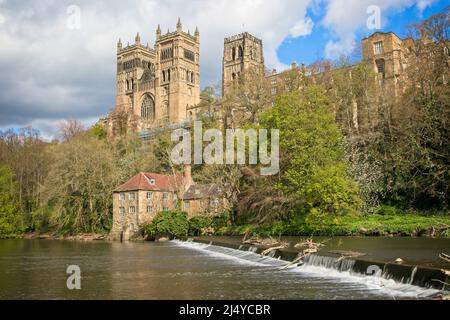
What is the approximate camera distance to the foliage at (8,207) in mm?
60144

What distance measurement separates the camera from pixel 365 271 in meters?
18.2

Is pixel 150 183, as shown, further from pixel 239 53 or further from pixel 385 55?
pixel 239 53

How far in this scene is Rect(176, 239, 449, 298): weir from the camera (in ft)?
50.3

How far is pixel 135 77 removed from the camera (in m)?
134

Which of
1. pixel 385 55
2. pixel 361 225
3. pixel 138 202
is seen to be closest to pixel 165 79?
pixel 385 55

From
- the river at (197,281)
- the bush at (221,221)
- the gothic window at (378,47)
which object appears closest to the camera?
the river at (197,281)

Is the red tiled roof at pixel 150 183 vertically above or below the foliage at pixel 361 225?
above

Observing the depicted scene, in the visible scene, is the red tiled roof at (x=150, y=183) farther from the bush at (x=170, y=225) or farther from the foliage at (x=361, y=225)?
the foliage at (x=361, y=225)

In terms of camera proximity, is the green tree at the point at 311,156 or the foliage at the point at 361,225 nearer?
the foliage at the point at 361,225

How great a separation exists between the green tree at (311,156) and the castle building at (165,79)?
75.1 m

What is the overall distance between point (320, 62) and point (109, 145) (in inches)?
1202

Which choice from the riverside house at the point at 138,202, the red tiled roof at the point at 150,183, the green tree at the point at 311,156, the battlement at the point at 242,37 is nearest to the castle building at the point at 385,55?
the green tree at the point at 311,156

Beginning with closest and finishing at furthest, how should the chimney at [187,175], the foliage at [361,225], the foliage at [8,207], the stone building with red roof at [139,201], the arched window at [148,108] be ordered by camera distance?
the foliage at [361,225], the stone building with red roof at [139,201], the chimney at [187,175], the foliage at [8,207], the arched window at [148,108]

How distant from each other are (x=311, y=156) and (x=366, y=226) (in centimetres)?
721
